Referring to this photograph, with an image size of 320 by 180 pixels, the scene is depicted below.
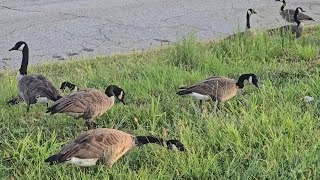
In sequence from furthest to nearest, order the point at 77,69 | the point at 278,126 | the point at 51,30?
the point at 51,30
the point at 77,69
the point at 278,126

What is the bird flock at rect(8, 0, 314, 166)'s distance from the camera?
459 cm

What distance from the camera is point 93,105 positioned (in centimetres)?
562

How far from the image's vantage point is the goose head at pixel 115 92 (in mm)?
5938

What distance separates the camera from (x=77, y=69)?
7867 mm

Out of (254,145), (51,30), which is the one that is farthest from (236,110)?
(51,30)

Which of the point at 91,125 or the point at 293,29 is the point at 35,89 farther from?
the point at 293,29

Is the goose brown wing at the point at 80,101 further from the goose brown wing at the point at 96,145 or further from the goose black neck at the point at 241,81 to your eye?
the goose black neck at the point at 241,81

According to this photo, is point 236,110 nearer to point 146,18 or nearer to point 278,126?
point 278,126

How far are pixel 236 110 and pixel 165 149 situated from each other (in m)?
A: 1.34

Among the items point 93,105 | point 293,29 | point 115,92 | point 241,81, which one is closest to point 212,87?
point 241,81

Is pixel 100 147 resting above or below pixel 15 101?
above

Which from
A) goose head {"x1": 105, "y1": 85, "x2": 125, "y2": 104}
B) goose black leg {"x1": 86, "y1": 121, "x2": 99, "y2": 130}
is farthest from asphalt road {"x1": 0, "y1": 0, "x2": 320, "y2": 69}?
goose black leg {"x1": 86, "y1": 121, "x2": 99, "y2": 130}

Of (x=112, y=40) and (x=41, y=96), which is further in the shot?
(x=112, y=40)

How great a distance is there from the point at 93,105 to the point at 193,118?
989 mm
